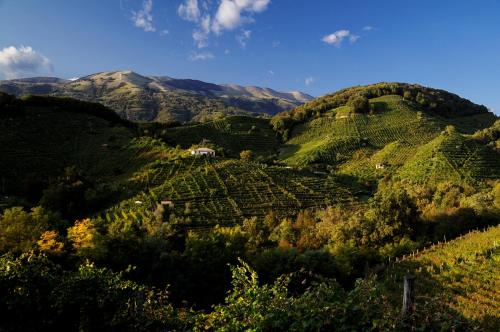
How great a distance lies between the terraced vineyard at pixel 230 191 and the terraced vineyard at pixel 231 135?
31.5m

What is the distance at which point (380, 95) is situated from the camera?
5212 inches

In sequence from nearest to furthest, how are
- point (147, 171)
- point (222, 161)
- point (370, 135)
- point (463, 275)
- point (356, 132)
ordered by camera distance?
point (463, 275) → point (147, 171) → point (222, 161) → point (370, 135) → point (356, 132)

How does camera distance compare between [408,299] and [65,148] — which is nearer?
[408,299]

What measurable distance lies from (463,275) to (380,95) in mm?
118301

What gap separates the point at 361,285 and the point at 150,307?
609cm

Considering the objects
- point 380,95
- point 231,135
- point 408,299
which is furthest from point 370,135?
point 408,299

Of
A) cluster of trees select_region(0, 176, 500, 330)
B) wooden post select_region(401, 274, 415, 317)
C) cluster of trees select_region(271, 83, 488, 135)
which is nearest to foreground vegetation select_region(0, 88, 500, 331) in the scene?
cluster of trees select_region(0, 176, 500, 330)

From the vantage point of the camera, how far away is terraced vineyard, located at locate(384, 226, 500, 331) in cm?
1876

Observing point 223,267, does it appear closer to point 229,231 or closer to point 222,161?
point 229,231

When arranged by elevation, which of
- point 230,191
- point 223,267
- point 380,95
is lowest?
point 223,267

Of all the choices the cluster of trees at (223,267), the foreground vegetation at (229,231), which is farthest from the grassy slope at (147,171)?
the cluster of trees at (223,267)

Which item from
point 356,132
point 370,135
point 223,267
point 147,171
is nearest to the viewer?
point 223,267

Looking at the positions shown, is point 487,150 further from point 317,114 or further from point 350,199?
point 317,114


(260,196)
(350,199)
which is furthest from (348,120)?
(260,196)
